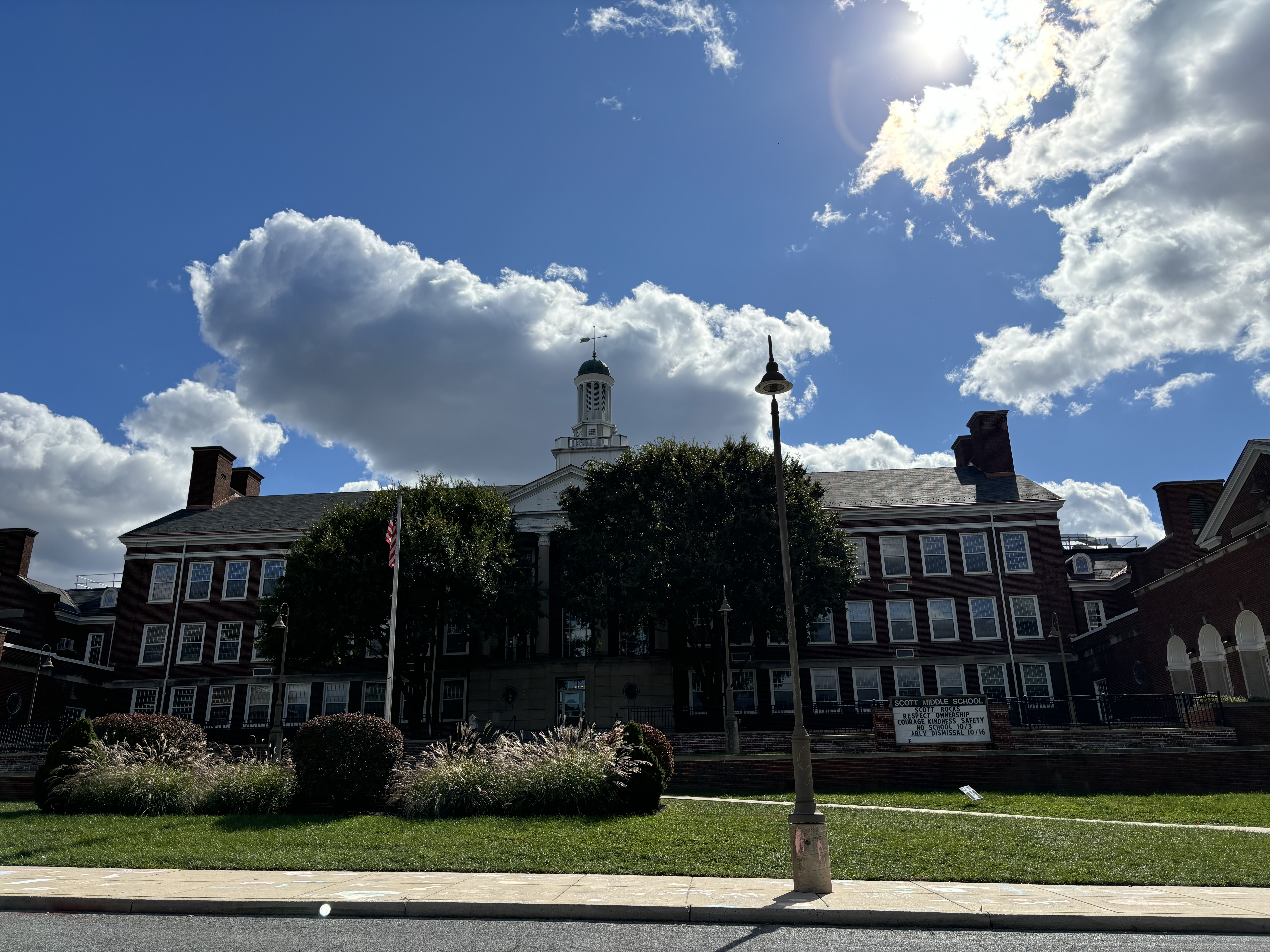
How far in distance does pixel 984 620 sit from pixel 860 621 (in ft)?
20.0

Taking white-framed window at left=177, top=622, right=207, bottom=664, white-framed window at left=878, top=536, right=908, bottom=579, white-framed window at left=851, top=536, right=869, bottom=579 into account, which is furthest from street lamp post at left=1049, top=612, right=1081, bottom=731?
white-framed window at left=177, top=622, right=207, bottom=664

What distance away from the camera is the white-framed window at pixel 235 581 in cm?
4762

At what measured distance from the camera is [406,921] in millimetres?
10203

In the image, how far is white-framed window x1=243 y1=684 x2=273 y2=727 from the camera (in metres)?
45.5

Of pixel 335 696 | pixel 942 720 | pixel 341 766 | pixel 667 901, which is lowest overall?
pixel 667 901

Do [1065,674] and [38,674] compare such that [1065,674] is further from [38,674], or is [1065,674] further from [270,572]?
[38,674]

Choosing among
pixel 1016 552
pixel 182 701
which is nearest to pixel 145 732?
pixel 182 701

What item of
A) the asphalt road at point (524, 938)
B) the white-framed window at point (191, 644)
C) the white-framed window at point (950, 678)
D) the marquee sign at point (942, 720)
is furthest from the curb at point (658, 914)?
the white-framed window at point (191, 644)

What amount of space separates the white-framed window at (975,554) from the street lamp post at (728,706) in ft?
50.6

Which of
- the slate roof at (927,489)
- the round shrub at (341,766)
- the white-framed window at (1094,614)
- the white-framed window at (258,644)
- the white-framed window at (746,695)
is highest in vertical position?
the slate roof at (927,489)

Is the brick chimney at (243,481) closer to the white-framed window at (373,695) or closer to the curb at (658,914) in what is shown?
the white-framed window at (373,695)

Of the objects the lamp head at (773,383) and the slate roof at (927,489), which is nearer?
the lamp head at (773,383)

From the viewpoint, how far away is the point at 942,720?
2425 cm

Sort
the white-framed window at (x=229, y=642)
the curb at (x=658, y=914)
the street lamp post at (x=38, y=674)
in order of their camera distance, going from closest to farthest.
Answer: the curb at (x=658, y=914) → the street lamp post at (x=38, y=674) → the white-framed window at (x=229, y=642)
